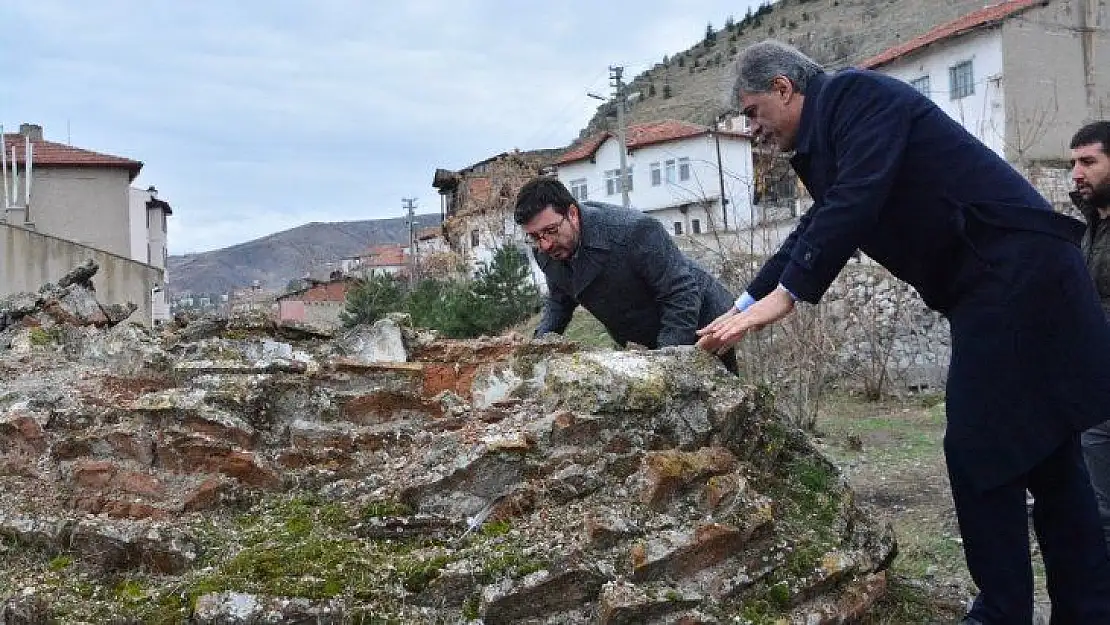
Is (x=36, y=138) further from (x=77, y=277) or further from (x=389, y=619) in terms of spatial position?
(x=389, y=619)

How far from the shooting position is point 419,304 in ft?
77.4

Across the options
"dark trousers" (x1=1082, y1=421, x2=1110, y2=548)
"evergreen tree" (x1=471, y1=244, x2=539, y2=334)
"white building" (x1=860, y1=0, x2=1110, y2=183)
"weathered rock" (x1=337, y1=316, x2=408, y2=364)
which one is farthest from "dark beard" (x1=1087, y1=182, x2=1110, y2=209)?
"white building" (x1=860, y1=0, x2=1110, y2=183)

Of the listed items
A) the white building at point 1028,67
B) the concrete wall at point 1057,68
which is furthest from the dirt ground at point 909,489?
the concrete wall at point 1057,68

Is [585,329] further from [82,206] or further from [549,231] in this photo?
[549,231]

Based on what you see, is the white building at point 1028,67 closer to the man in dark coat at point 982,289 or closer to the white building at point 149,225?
the man in dark coat at point 982,289

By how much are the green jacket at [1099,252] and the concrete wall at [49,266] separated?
16926mm

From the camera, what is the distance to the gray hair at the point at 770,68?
281 centimetres

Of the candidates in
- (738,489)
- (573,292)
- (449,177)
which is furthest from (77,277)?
(449,177)

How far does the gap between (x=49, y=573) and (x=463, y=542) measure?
4.10ft

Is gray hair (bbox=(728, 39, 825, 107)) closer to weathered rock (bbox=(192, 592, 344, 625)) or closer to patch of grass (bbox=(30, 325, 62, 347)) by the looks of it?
weathered rock (bbox=(192, 592, 344, 625))

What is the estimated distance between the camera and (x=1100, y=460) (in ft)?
11.6

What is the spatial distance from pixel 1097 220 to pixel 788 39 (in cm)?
7217

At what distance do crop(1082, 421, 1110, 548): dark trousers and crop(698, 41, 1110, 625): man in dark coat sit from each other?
36.3 inches

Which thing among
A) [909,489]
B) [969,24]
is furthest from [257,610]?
[969,24]
